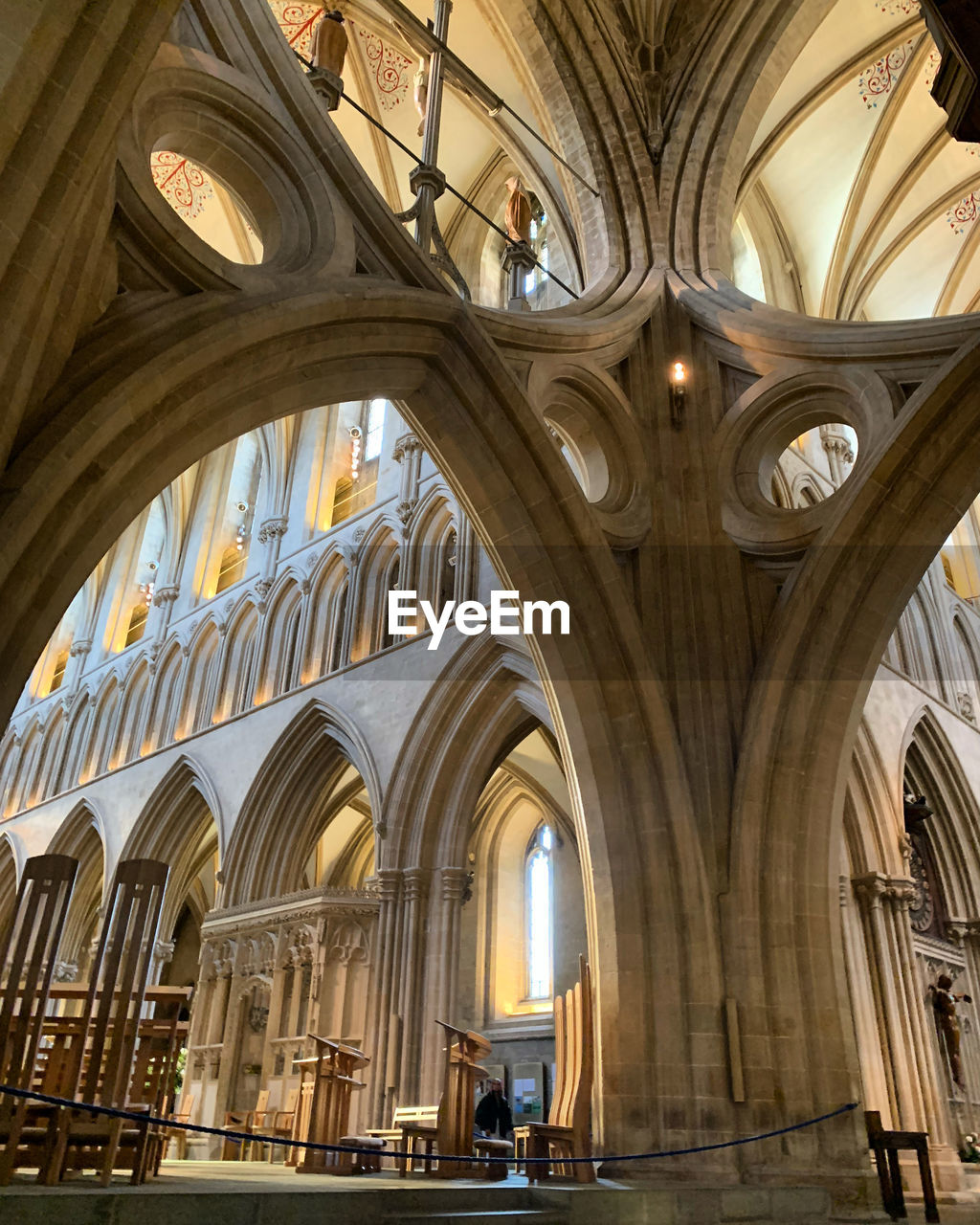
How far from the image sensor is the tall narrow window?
16281 mm

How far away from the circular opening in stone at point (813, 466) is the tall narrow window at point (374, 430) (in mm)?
6184

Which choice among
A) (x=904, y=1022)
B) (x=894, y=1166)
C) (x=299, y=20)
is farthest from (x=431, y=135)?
(x=904, y=1022)

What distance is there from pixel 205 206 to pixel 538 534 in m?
10.8

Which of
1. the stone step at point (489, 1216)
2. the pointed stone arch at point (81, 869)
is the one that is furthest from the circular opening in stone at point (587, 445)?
the pointed stone arch at point (81, 869)

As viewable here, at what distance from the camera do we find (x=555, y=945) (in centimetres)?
1620

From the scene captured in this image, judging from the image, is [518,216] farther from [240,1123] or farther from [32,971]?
[240,1123]

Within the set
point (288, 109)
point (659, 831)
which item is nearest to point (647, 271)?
point (288, 109)

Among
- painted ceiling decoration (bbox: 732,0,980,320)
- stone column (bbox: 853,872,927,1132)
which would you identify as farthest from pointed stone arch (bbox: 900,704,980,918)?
painted ceiling decoration (bbox: 732,0,980,320)

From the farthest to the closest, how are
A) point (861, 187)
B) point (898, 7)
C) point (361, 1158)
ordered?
point (861, 187), point (898, 7), point (361, 1158)

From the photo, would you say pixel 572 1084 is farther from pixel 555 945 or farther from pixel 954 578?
pixel 954 578

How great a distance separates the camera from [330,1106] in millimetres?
6805

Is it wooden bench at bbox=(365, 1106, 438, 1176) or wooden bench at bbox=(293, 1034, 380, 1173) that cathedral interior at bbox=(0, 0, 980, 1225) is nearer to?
wooden bench at bbox=(365, 1106, 438, 1176)

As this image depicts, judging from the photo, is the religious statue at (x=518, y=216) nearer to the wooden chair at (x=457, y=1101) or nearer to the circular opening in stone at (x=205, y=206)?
the circular opening in stone at (x=205, y=206)

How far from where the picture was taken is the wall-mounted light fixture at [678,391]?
30.6 ft
